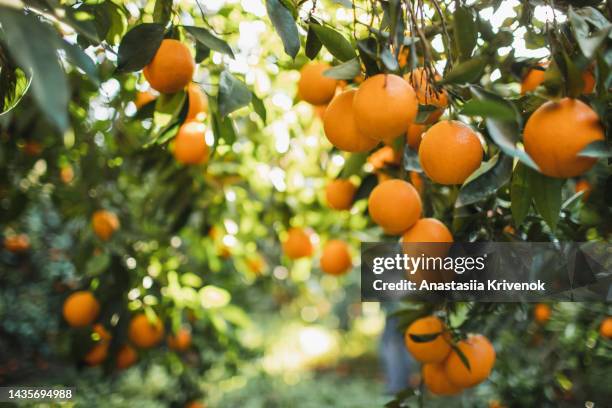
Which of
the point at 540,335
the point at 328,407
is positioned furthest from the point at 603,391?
the point at 328,407

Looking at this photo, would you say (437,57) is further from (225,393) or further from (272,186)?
(225,393)

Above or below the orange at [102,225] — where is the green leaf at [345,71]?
above

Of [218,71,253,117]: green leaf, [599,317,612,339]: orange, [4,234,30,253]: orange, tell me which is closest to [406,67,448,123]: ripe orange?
[218,71,253,117]: green leaf

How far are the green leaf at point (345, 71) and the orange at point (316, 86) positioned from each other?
311mm

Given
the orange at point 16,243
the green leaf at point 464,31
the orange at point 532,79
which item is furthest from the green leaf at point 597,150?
the orange at point 16,243

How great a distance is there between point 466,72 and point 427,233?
30cm

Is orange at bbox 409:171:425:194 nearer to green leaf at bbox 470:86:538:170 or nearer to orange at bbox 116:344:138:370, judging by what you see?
green leaf at bbox 470:86:538:170

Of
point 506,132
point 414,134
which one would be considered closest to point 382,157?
point 414,134

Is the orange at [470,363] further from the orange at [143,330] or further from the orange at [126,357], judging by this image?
the orange at [126,357]

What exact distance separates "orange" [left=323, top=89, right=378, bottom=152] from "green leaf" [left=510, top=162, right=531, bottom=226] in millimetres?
203

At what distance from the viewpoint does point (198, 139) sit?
1.34m

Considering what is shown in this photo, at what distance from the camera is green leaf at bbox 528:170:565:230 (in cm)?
66

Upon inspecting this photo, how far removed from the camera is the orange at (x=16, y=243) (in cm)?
249

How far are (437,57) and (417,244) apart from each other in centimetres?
38
